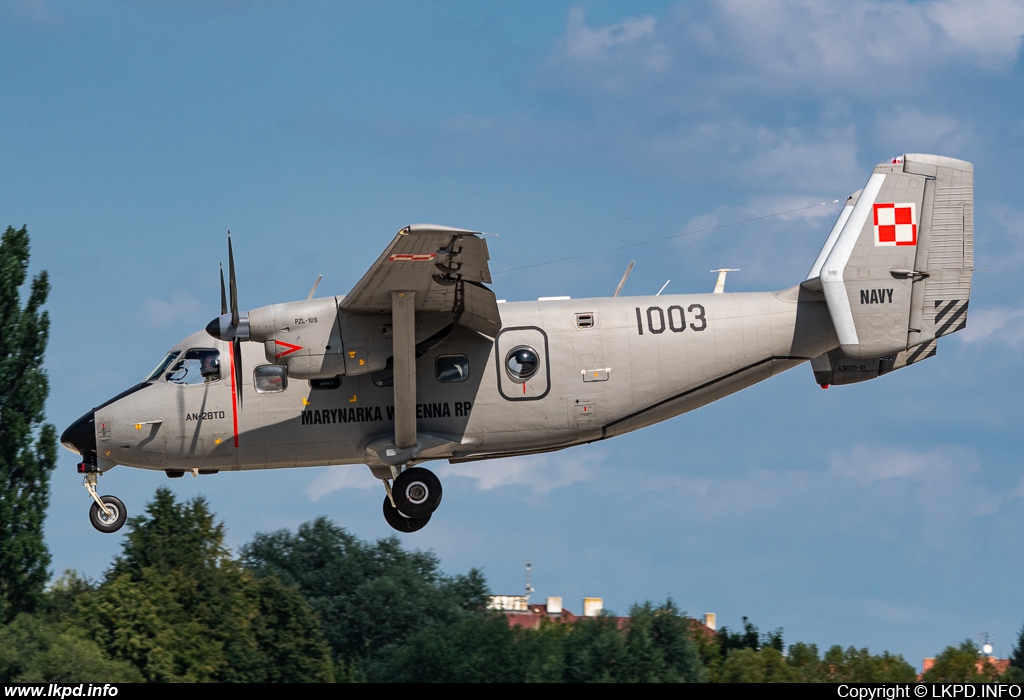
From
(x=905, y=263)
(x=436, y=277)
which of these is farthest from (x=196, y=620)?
(x=905, y=263)

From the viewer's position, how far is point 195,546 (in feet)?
147

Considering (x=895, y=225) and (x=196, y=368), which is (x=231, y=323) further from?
(x=895, y=225)

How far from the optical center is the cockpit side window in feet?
73.9

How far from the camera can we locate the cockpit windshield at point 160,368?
22859mm

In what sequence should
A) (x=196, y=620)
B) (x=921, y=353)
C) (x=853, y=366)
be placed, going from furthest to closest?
(x=196, y=620), (x=853, y=366), (x=921, y=353)

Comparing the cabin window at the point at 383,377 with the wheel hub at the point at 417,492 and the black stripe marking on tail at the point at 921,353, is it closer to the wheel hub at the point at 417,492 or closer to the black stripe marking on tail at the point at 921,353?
the wheel hub at the point at 417,492

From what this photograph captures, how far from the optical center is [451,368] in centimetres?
2248

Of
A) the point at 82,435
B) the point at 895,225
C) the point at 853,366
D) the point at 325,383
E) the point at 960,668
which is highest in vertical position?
the point at 895,225

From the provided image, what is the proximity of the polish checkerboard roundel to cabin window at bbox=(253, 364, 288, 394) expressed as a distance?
405 inches

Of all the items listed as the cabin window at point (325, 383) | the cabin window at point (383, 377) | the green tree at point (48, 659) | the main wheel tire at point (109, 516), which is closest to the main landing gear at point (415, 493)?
the cabin window at point (383, 377)

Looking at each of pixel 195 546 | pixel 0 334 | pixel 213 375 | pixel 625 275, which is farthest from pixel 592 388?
pixel 195 546

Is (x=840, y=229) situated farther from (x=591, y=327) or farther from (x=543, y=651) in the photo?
(x=543, y=651)

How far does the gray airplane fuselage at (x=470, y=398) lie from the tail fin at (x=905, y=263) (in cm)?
135

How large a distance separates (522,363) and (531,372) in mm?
213
